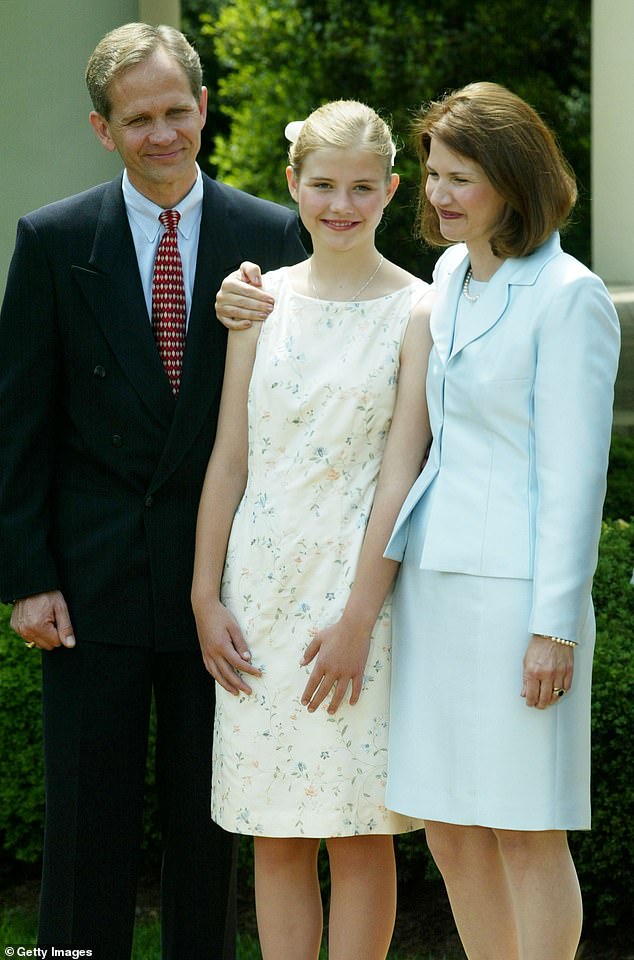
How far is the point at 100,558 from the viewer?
3.01 metres

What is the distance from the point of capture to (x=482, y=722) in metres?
2.57

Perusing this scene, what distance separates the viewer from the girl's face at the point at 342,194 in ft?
8.91

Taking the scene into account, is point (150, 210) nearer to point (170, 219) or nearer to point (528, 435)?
point (170, 219)

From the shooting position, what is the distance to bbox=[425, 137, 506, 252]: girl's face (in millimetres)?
2596

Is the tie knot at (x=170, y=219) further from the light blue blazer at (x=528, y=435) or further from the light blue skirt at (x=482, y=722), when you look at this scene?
the light blue skirt at (x=482, y=722)

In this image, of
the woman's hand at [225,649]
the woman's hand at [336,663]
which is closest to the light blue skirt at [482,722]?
the woman's hand at [336,663]

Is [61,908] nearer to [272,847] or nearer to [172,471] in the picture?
[272,847]

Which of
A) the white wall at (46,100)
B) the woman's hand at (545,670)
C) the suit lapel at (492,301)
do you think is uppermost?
the white wall at (46,100)

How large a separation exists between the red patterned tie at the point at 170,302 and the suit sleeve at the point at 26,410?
0.74 ft

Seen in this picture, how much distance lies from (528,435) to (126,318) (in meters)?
0.93

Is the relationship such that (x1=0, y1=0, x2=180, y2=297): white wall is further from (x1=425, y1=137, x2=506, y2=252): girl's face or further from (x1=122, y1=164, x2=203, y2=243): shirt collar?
(x1=425, y1=137, x2=506, y2=252): girl's face

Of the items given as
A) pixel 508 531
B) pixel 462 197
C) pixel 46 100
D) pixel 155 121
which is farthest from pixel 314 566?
pixel 46 100

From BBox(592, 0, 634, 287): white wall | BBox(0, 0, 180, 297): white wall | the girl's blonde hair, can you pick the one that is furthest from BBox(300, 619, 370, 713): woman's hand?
BBox(592, 0, 634, 287): white wall

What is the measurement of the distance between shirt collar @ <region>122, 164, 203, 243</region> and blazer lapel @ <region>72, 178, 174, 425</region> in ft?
0.33
